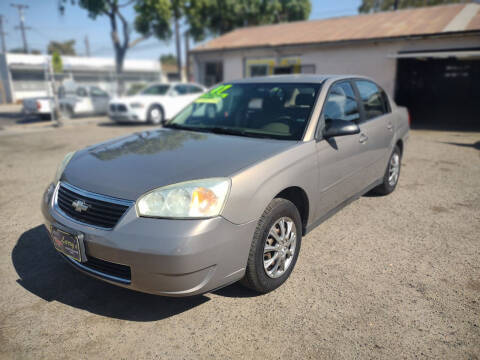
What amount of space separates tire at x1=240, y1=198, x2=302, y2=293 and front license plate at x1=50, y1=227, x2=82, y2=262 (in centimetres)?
115

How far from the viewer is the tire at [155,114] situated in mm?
13501

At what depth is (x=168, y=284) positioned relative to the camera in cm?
222

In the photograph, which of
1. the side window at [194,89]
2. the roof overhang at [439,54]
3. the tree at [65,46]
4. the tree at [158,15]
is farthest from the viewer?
the tree at [65,46]

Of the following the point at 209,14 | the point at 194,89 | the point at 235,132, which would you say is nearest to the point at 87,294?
the point at 235,132

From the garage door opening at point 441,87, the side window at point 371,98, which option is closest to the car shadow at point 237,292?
the side window at point 371,98

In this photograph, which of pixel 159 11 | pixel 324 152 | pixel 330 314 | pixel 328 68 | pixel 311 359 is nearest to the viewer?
pixel 311 359

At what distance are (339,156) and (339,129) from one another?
37cm

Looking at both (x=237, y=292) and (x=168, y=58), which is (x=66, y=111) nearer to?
(x=237, y=292)

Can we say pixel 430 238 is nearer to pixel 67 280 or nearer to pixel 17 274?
pixel 67 280

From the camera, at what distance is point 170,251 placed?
2.12 meters

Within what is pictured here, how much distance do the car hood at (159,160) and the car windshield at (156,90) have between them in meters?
11.2

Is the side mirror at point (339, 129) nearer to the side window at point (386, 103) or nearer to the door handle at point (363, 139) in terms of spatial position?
the door handle at point (363, 139)

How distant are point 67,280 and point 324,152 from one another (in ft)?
7.99

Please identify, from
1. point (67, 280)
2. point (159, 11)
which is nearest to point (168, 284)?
point (67, 280)
